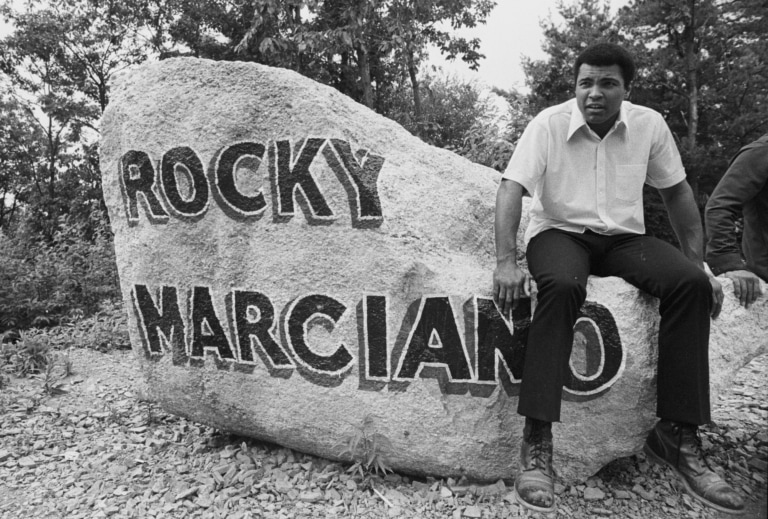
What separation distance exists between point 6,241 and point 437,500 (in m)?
8.55

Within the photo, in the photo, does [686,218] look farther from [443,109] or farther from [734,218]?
[443,109]

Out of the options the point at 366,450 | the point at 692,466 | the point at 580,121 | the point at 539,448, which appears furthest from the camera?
the point at 366,450

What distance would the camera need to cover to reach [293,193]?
2.80m

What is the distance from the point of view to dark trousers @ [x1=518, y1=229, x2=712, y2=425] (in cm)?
218

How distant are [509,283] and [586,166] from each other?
0.63 metres

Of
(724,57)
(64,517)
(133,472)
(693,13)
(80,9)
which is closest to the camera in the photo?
(64,517)

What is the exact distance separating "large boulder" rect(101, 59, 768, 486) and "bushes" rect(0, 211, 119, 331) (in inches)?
167

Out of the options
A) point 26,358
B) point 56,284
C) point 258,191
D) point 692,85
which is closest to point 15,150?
point 56,284

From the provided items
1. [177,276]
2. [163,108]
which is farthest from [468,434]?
[163,108]

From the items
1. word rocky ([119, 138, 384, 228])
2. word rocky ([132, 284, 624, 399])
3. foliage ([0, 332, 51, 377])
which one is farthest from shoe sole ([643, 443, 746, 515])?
foliage ([0, 332, 51, 377])

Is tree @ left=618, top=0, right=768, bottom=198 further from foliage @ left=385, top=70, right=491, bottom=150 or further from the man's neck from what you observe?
the man's neck

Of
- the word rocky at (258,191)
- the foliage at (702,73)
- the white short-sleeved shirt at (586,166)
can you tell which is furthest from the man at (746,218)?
the foliage at (702,73)

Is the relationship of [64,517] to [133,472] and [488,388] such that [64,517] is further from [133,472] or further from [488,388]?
[488,388]

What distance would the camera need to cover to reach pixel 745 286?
2592mm
